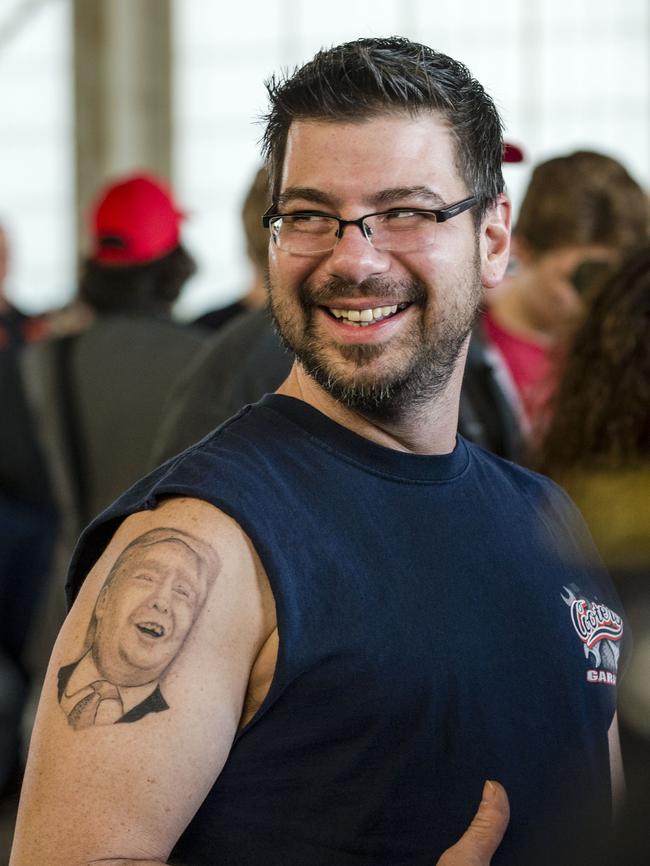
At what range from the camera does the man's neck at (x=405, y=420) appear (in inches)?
59.1

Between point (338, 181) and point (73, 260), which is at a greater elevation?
point (338, 181)

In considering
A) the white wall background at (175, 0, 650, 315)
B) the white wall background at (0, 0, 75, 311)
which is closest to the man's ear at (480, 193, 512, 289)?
the white wall background at (175, 0, 650, 315)

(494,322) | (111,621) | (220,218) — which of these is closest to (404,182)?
(111,621)

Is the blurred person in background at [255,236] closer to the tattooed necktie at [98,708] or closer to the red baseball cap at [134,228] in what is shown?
the red baseball cap at [134,228]

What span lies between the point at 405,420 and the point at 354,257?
0.20m

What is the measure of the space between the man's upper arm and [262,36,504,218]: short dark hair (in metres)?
0.50

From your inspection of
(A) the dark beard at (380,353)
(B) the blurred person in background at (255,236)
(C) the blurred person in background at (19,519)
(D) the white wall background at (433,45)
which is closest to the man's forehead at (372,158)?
(A) the dark beard at (380,353)

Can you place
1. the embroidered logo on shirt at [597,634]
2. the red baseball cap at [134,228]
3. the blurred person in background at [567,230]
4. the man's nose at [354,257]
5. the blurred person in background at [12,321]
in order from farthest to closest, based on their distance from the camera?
the blurred person in background at [12,321], the red baseball cap at [134,228], the blurred person in background at [567,230], the embroidered logo on shirt at [597,634], the man's nose at [354,257]

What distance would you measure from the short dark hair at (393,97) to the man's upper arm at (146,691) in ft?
1.64

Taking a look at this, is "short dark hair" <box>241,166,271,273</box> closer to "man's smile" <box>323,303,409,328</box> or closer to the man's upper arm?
"man's smile" <box>323,303,409,328</box>

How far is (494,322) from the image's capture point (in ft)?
12.0

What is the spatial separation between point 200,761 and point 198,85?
10.0 meters

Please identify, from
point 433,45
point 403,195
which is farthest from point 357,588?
point 433,45

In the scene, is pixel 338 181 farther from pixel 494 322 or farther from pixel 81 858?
pixel 494 322
